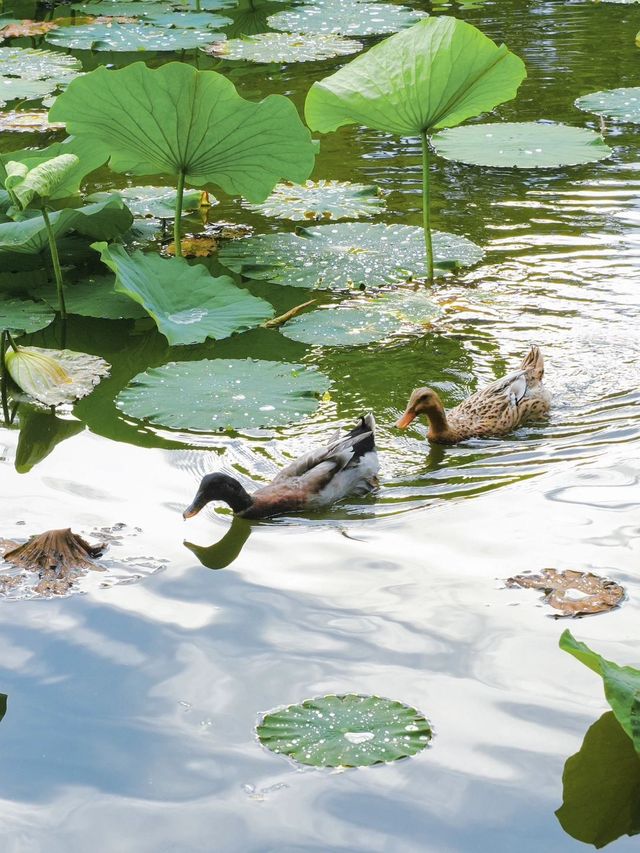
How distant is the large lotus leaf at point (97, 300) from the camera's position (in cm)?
666

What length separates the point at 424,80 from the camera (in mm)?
6578

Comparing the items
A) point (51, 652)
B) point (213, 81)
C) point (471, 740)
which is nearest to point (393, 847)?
point (471, 740)

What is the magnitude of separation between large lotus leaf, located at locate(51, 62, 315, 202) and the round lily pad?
12.7 ft

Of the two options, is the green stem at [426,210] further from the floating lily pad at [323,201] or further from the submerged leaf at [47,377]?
the submerged leaf at [47,377]

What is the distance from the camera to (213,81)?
6312 millimetres

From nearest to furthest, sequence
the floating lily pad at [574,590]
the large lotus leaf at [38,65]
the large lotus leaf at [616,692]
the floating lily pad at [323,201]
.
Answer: the large lotus leaf at [616,692], the floating lily pad at [574,590], the floating lily pad at [323,201], the large lotus leaf at [38,65]

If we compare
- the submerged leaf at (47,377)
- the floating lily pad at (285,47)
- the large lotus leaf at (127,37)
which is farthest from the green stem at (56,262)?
the large lotus leaf at (127,37)

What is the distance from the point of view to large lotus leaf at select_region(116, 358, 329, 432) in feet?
17.5

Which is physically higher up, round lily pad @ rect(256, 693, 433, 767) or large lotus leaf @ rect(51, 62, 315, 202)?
large lotus leaf @ rect(51, 62, 315, 202)

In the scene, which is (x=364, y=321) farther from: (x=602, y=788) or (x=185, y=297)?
(x=602, y=788)

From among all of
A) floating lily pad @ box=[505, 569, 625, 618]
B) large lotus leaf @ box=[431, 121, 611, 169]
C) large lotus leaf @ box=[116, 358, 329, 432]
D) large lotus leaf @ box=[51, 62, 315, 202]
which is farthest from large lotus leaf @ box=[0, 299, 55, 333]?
large lotus leaf @ box=[431, 121, 611, 169]

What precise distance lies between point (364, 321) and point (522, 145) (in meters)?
3.24

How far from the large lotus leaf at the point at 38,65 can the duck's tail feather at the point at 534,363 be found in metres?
6.80

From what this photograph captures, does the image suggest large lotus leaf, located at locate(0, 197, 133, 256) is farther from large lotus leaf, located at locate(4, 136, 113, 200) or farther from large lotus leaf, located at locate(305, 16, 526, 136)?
large lotus leaf, located at locate(305, 16, 526, 136)
